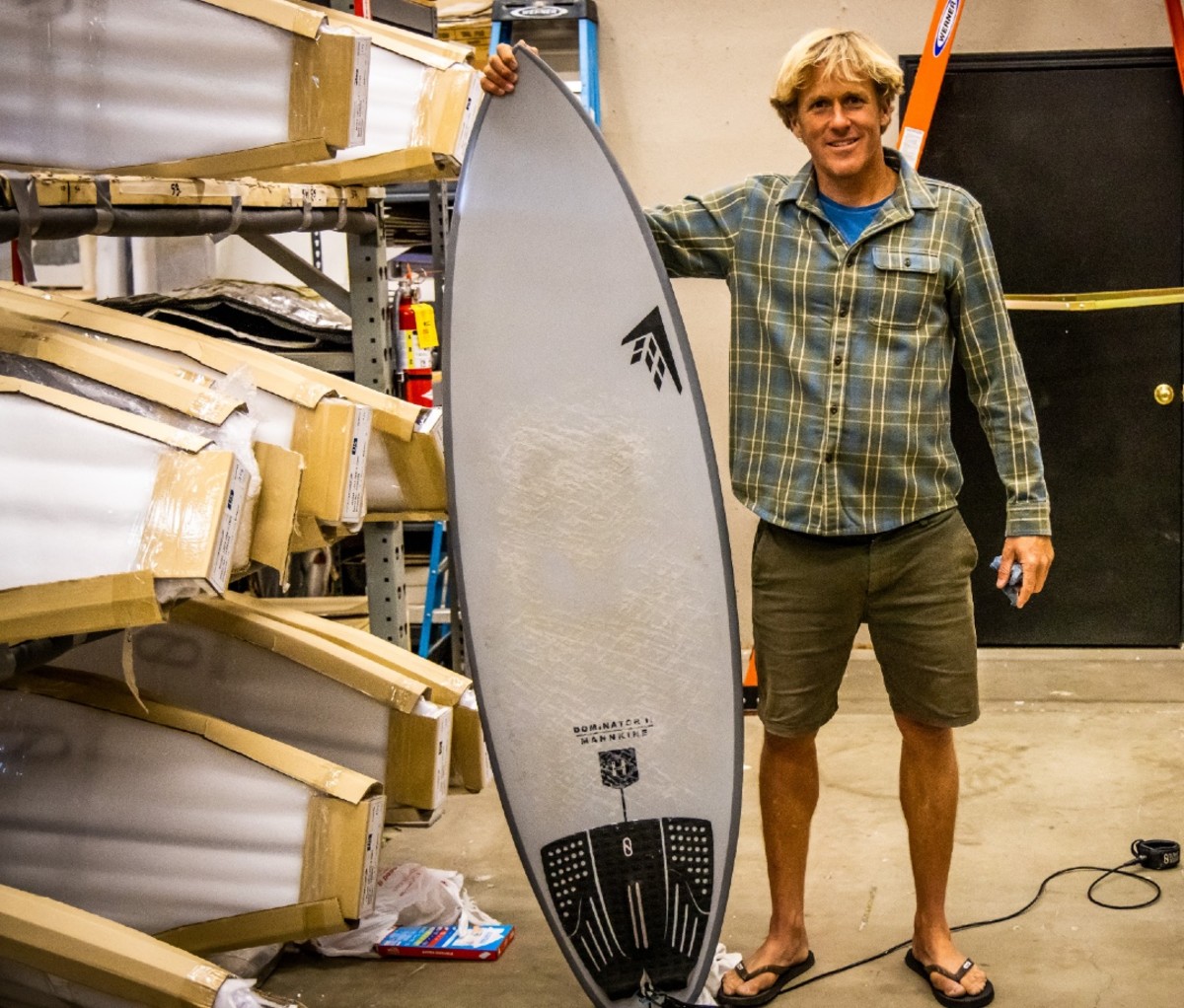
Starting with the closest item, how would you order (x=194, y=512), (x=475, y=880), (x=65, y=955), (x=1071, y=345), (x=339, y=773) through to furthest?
(x=194, y=512), (x=65, y=955), (x=339, y=773), (x=475, y=880), (x=1071, y=345)

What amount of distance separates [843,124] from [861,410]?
0.43 metres

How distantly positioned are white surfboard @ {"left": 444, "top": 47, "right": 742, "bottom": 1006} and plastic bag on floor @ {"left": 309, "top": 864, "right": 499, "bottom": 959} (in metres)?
0.39

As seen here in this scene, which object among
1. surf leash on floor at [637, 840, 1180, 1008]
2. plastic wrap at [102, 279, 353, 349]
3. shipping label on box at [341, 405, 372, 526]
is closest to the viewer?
shipping label on box at [341, 405, 372, 526]

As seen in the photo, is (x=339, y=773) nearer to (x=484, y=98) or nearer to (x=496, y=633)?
(x=496, y=633)

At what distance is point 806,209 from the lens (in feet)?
6.73

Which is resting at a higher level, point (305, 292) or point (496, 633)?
point (305, 292)

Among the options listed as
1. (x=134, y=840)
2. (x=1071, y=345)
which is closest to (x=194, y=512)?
(x=134, y=840)

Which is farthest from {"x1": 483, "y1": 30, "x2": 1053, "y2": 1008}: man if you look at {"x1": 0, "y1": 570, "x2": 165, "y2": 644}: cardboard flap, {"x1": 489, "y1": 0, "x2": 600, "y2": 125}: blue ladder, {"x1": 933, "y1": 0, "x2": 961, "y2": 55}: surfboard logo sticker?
{"x1": 489, "y1": 0, "x2": 600, "y2": 125}: blue ladder

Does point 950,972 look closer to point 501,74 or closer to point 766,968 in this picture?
point 766,968

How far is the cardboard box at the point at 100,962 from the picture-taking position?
1.63 meters

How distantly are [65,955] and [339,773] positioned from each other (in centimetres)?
43

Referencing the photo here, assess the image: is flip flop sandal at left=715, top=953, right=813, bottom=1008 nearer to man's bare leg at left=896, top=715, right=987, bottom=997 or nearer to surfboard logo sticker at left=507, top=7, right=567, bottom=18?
man's bare leg at left=896, top=715, right=987, bottom=997

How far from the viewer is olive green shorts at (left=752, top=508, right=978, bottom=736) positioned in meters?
2.09

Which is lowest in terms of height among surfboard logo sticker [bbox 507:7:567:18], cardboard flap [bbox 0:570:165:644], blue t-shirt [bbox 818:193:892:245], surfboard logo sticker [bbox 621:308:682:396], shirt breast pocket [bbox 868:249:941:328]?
cardboard flap [bbox 0:570:165:644]
